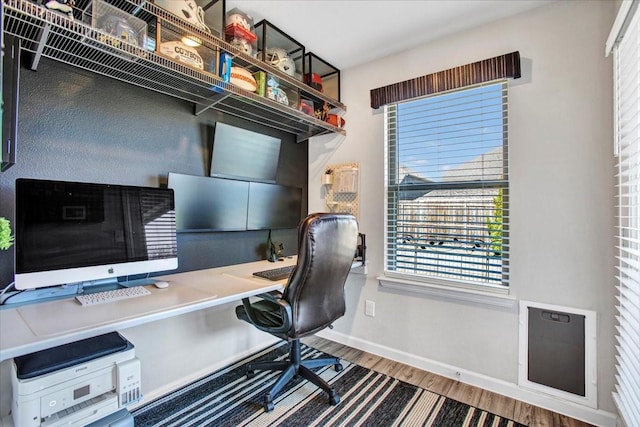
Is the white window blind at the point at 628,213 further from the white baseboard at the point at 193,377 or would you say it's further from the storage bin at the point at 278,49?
the white baseboard at the point at 193,377

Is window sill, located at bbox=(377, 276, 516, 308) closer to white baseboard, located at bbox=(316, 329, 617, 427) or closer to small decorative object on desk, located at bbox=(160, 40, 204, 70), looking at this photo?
white baseboard, located at bbox=(316, 329, 617, 427)

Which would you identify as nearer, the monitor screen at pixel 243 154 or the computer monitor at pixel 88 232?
the computer monitor at pixel 88 232

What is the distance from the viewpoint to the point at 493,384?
206 cm

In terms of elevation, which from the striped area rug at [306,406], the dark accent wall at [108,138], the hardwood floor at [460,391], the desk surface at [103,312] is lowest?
the hardwood floor at [460,391]

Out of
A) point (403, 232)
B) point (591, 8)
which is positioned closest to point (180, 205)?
point (403, 232)

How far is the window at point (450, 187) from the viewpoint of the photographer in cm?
210

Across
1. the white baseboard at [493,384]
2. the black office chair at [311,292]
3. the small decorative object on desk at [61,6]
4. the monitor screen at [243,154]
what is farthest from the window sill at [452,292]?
the small decorative object on desk at [61,6]

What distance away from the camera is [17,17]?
119 cm

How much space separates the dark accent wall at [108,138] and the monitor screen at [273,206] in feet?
0.68

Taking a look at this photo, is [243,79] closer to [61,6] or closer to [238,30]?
[238,30]

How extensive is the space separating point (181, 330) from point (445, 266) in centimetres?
191

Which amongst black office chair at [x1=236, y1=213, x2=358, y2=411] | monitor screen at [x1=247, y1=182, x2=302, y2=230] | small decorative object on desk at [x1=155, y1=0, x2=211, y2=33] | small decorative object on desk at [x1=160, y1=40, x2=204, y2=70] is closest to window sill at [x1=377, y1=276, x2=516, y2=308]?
black office chair at [x1=236, y1=213, x2=358, y2=411]

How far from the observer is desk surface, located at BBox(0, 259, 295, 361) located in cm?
100

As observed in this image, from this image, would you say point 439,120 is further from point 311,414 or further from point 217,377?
point 217,377
